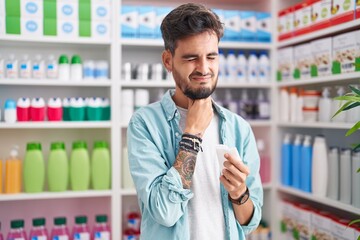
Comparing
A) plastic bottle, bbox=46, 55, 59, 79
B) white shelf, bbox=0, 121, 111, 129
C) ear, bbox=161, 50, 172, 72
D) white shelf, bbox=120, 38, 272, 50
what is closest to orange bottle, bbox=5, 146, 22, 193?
white shelf, bbox=0, 121, 111, 129

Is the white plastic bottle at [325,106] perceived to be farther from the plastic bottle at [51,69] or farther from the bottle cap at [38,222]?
the bottle cap at [38,222]

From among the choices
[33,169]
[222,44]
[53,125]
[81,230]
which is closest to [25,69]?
[53,125]

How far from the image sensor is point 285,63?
3020mm

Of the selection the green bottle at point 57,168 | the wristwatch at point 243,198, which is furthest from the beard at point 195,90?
the green bottle at point 57,168

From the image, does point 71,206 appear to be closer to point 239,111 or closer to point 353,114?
point 239,111

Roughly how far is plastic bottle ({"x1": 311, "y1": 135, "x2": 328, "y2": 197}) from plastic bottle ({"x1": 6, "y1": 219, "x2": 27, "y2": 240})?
190 cm

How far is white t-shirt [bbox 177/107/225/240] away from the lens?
1.38 metres

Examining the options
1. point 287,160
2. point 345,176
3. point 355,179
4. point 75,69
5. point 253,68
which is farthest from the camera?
point 253,68

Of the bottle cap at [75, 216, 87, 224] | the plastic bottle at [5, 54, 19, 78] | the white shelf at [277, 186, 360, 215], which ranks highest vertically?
the plastic bottle at [5, 54, 19, 78]

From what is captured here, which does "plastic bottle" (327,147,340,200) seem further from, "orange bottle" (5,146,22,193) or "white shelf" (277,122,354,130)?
"orange bottle" (5,146,22,193)

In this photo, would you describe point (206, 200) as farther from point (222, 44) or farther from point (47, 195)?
point (222, 44)

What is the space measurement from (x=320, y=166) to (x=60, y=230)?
5.67 ft

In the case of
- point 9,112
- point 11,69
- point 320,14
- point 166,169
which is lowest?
point 166,169

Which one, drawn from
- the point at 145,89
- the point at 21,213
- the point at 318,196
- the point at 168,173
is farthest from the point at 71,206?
the point at 168,173
